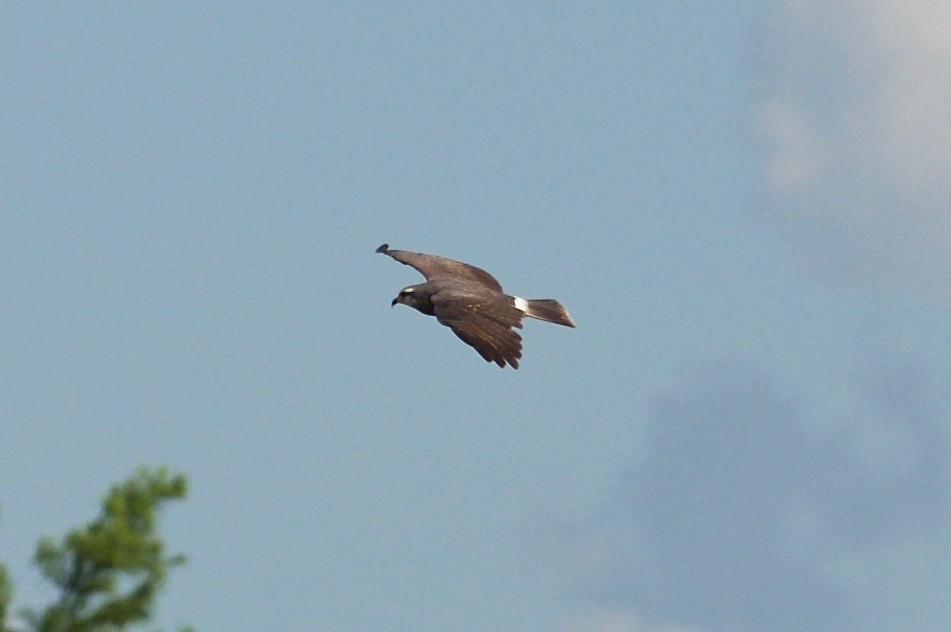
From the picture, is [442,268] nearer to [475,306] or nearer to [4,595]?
[475,306]

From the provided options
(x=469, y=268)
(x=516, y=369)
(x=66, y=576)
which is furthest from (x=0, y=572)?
(x=469, y=268)

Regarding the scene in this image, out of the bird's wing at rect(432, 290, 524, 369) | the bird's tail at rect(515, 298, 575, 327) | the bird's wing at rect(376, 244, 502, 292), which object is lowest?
the bird's wing at rect(432, 290, 524, 369)

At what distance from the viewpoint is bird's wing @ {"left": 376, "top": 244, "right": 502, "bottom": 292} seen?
24.5m

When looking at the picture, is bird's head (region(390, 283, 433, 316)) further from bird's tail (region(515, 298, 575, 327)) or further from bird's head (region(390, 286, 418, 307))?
bird's tail (region(515, 298, 575, 327))

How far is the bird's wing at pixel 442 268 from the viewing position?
24.5 m

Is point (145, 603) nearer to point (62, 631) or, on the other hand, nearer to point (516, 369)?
point (62, 631)

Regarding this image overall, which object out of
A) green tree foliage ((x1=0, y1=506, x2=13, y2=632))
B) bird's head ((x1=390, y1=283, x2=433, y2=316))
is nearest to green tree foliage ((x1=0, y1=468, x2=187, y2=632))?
green tree foliage ((x1=0, y1=506, x2=13, y2=632))

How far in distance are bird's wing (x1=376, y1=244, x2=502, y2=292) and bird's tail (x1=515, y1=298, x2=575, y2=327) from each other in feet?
3.40

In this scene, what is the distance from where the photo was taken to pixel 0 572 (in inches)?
413

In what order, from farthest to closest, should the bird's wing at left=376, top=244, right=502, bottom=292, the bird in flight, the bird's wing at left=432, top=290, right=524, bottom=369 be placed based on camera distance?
the bird's wing at left=376, top=244, right=502, bottom=292, the bird in flight, the bird's wing at left=432, top=290, right=524, bottom=369

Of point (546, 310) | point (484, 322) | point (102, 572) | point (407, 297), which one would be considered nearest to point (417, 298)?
point (407, 297)

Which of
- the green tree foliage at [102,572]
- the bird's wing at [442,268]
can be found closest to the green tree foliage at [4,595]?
the green tree foliage at [102,572]

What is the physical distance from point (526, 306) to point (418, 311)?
5.14 feet

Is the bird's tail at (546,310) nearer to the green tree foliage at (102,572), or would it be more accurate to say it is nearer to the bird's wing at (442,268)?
the bird's wing at (442,268)
